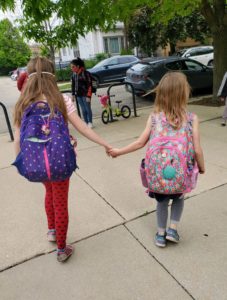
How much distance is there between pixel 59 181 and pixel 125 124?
5.20 metres

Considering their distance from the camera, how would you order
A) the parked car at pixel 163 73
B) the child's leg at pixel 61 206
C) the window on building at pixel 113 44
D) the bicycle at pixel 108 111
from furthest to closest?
the window on building at pixel 113 44 → the parked car at pixel 163 73 → the bicycle at pixel 108 111 → the child's leg at pixel 61 206

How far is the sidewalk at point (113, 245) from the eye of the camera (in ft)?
7.42

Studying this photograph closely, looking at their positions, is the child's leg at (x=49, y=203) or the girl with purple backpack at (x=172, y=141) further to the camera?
the child's leg at (x=49, y=203)

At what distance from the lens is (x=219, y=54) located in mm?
8484

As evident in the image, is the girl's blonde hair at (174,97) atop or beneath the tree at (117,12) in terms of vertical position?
beneath

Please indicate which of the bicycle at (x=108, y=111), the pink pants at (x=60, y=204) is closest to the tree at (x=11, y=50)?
the bicycle at (x=108, y=111)

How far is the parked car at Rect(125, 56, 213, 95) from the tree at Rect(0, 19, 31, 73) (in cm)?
3901

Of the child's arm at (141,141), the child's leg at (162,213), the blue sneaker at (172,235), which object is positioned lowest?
the blue sneaker at (172,235)

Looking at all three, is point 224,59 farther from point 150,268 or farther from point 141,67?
point 150,268

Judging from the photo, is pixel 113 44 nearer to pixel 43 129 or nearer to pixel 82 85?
pixel 82 85

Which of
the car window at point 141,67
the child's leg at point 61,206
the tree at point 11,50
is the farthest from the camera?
the tree at point 11,50

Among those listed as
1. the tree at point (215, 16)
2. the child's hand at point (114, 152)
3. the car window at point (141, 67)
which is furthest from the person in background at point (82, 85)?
the child's hand at point (114, 152)

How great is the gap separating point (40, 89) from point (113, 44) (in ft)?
108

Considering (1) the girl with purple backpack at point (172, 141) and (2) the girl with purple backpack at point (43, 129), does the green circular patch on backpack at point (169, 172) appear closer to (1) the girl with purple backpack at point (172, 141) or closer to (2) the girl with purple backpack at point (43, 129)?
(1) the girl with purple backpack at point (172, 141)
